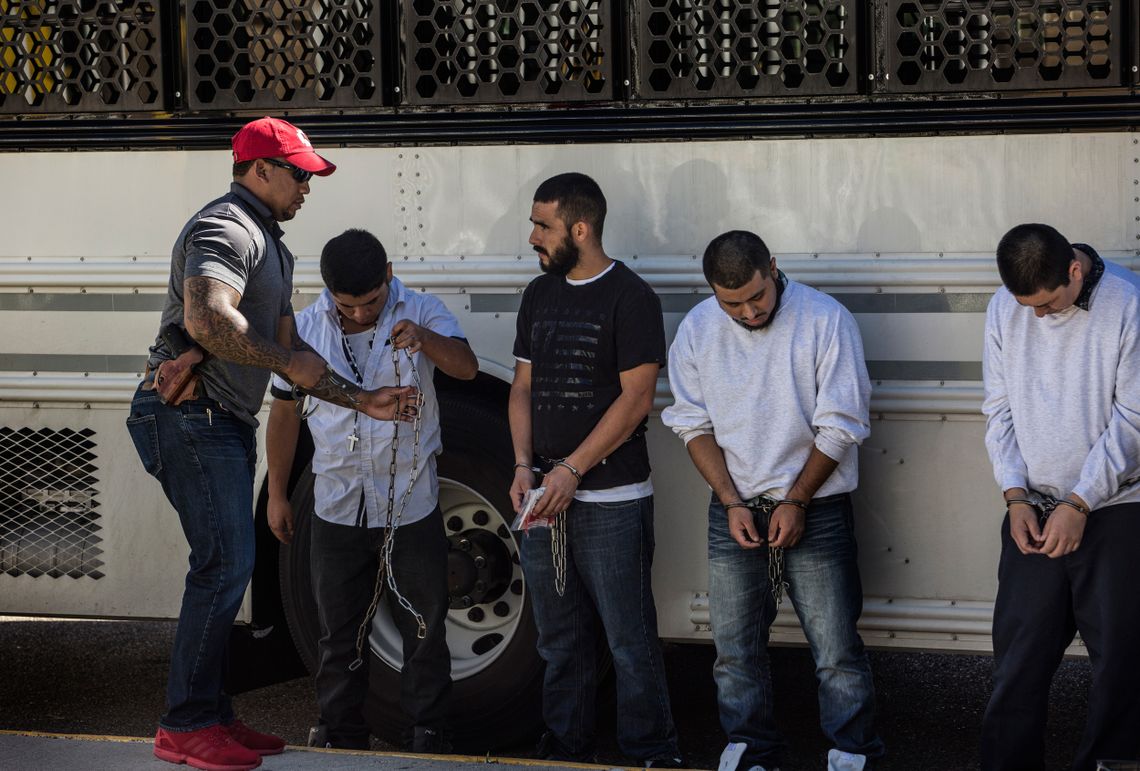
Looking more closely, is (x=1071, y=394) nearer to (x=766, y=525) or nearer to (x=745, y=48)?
(x=766, y=525)

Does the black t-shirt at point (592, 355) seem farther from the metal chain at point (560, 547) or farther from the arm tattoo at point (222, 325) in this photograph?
the arm tattoo at point (222, 325)

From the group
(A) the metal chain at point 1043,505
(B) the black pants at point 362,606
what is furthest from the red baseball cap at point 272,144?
(A) the metal chain at point 1043,505

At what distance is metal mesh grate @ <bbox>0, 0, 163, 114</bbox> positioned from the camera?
4840 mm

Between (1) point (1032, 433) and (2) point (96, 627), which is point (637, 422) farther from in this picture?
(2) point (96, 627)

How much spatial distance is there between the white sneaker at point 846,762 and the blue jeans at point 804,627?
0.03m

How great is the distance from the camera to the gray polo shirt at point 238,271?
3889 mm

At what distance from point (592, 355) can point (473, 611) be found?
3.57ft

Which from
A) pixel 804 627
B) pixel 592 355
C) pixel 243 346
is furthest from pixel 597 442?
pixel 243 346

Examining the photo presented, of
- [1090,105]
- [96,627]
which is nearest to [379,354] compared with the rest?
[1090,105]

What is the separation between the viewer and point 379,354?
4.49 metres

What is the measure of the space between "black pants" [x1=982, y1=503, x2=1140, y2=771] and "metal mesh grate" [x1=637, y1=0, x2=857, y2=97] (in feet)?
4.80

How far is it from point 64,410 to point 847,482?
8.43 ft

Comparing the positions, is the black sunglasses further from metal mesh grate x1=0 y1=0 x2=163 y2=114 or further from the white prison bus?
metal mesh grate x1=0 y1=0 x2=163 y2=114

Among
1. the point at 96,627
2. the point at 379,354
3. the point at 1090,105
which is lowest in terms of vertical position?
the point at 96,627
